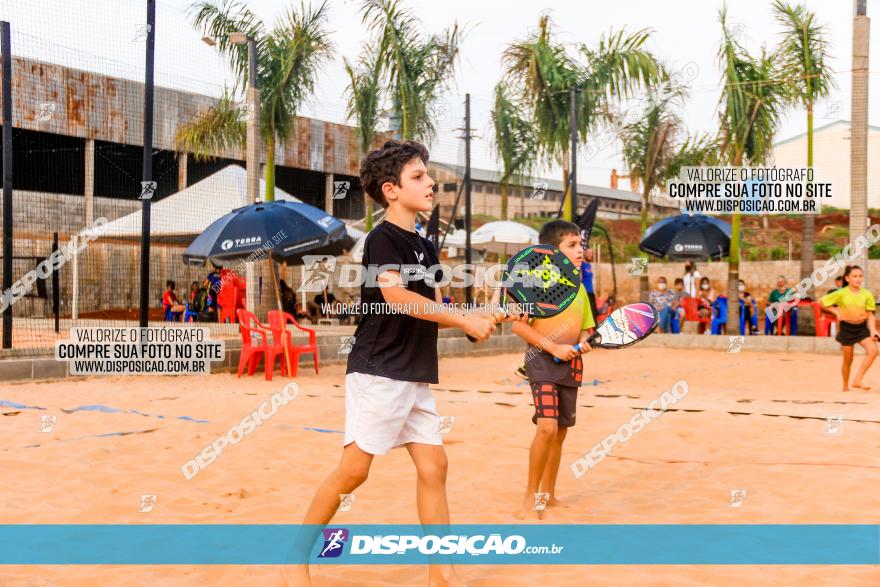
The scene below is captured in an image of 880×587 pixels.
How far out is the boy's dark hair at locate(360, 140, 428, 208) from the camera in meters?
2.88

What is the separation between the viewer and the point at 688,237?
16250mm

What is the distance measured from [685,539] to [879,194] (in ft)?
115

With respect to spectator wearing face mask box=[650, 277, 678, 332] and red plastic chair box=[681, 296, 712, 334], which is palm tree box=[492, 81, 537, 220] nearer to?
spectator wearing face mask box=[650, 277, 678, 332]

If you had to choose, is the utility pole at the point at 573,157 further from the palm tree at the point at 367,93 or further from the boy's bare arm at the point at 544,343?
the boy's bare arm at the point at 544,343

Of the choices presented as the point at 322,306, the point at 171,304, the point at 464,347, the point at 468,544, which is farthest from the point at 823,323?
the point at 468,544

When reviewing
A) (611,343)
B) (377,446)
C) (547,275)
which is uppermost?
(547,275)

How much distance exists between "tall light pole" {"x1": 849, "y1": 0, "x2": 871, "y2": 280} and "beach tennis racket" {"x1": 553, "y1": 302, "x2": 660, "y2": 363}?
11.4 meters

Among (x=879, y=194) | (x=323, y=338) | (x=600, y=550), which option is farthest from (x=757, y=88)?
(x=879, y=194)

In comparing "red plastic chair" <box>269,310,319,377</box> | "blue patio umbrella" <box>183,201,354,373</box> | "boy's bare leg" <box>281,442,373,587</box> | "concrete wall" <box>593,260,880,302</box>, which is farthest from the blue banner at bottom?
"concrete wall" <box>593,260,880,302</box>

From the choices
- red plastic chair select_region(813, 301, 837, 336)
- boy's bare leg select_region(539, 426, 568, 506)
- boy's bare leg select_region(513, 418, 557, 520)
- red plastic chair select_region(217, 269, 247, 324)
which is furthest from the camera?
red plastic chair select_region(813, 301, 837, 336)

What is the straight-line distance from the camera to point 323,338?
506 inches

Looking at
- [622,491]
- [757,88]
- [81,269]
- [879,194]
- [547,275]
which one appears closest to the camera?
[547,275]

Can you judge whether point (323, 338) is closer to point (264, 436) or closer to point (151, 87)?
point (151, 87)

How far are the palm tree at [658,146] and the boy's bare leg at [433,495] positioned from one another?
46.9 feet
